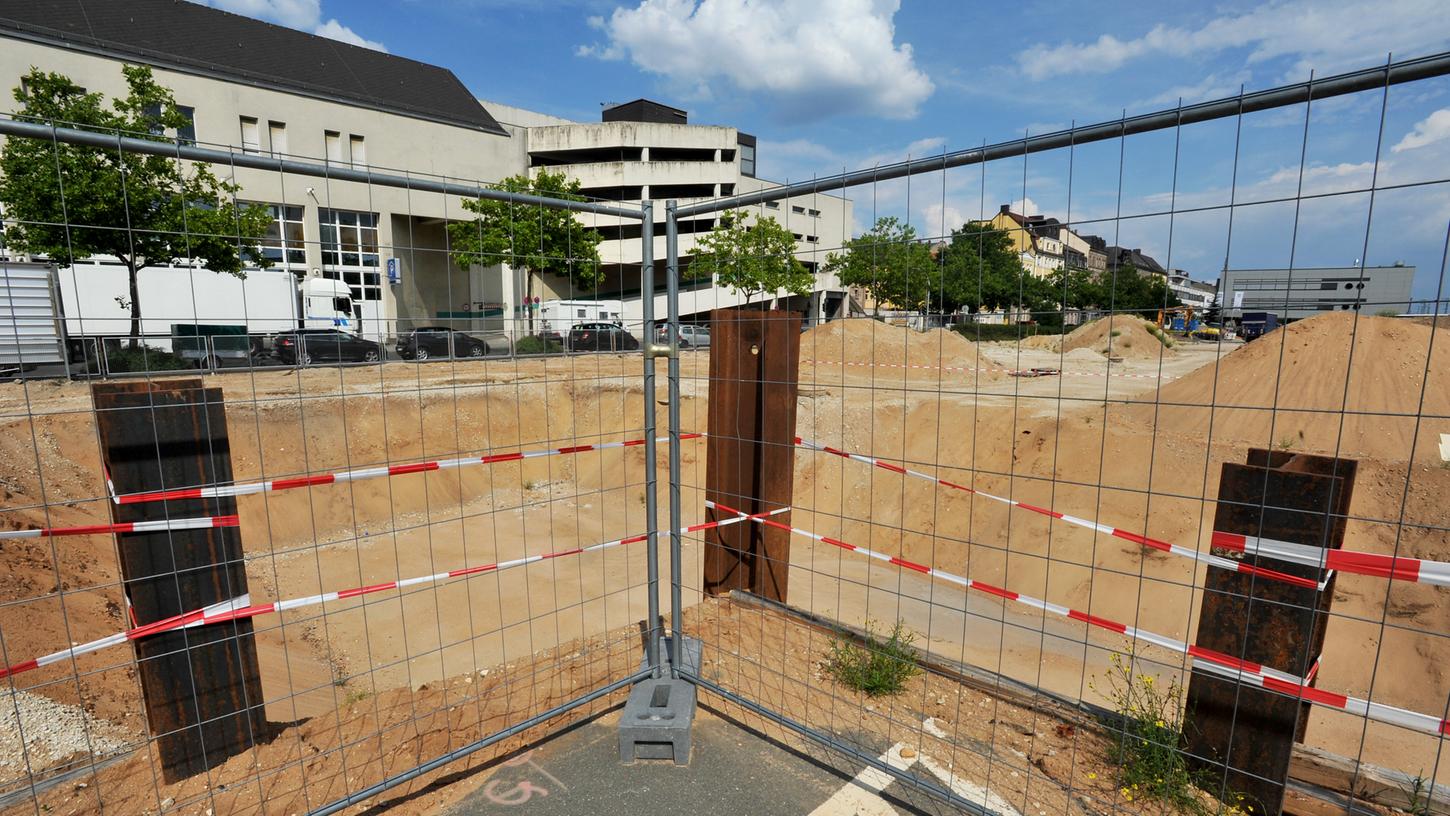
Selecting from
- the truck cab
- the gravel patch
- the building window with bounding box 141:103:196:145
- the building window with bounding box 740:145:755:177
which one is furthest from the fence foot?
the building window with bounding box 740:145:755:177

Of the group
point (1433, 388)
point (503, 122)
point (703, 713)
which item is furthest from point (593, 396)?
point (503, 122)

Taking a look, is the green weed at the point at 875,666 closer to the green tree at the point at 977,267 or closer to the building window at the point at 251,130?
the green tree at the point at 977,267

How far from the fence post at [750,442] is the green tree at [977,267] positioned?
1494 millimetres

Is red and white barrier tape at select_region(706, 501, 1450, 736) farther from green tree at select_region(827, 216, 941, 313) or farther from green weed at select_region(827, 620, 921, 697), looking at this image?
green tree at select_region(827, 216, 941, 313)

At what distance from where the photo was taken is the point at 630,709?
140 inches

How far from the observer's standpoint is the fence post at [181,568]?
3154mm

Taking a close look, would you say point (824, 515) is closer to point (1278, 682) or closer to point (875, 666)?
point (875, 666)

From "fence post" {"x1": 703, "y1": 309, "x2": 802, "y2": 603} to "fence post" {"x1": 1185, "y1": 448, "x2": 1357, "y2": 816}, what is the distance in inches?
107

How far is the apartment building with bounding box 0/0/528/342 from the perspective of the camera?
23.6 m

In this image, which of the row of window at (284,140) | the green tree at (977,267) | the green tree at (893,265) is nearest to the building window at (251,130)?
the row of window at (284,140)

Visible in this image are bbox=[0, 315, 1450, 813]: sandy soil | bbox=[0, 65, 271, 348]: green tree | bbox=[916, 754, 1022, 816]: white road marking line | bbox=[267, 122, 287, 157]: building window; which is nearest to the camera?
bbox=[916, 754, 1022, 816]: white road marking line

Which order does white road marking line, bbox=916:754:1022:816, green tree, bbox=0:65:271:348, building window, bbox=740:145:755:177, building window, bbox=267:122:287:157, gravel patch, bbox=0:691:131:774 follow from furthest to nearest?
building window, bbox=740:145:755:177
building window, bbox=267:122:287:157
green tree, bbox=0:65:271:348
gravel patch, bbox=0:691:131:774
white road marking line, bbox=916:754:1022:816

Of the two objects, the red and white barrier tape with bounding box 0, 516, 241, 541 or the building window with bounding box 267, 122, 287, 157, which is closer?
the red and white barrier tape with bounding box 0, 516, 241, 541

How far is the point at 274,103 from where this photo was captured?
31250mm
